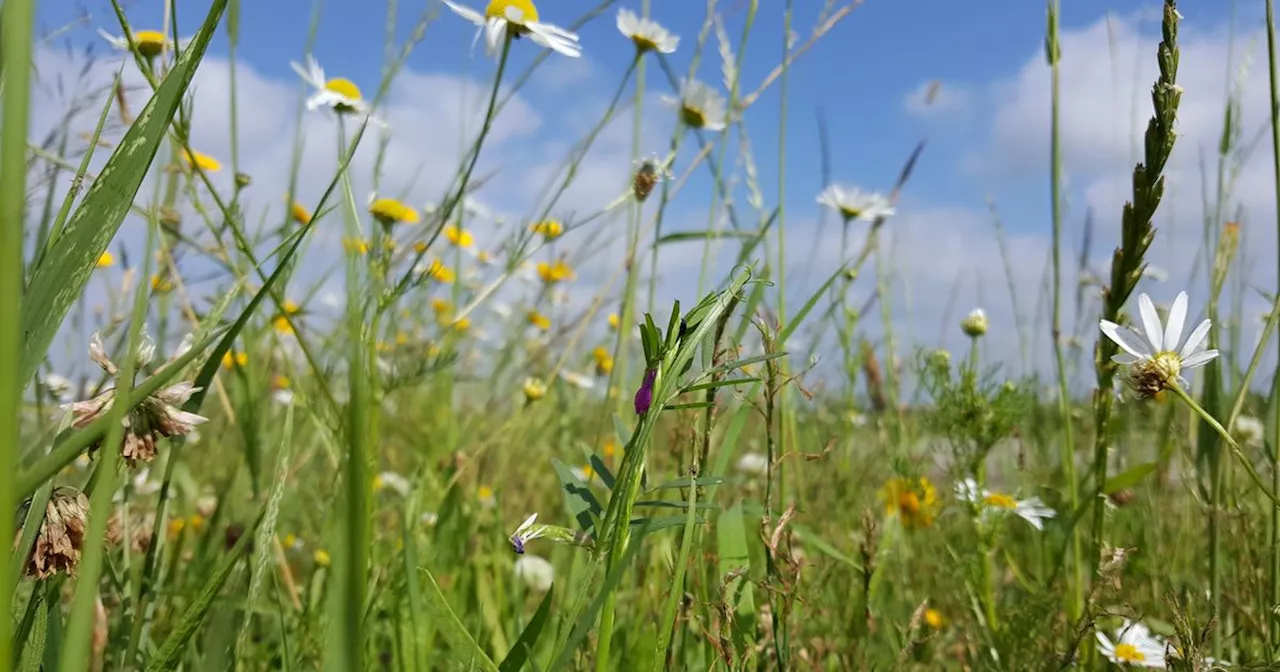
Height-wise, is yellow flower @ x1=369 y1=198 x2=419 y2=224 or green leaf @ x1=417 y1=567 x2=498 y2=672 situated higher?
yellow flower @ x1=369 y1=198 x2=419 y2=224

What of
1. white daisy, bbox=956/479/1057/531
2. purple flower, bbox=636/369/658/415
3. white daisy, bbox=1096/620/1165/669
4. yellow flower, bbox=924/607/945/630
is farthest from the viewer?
yellow flower, bbox=924/607/945/630

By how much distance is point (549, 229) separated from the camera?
1347mm

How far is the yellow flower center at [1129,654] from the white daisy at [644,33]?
100 centimetres

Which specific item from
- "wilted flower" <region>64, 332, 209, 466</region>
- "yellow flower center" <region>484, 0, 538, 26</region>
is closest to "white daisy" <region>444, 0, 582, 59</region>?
"yellow flower center" <region>484, 0, 538, 26</region>

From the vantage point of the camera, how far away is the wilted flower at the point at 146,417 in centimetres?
52

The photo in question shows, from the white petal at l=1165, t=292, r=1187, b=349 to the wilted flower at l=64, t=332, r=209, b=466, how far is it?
2.28ft

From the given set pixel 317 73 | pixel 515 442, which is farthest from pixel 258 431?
pixel 515 442

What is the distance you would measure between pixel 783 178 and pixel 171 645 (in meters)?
0.85

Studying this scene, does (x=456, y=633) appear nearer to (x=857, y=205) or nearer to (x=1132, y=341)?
(x=1132, y=341)

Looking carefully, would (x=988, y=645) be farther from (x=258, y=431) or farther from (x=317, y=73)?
(x=317, y=73)

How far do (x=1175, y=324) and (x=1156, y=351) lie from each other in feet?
0.08

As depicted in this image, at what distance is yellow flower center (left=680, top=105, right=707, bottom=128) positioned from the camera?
4.61ft

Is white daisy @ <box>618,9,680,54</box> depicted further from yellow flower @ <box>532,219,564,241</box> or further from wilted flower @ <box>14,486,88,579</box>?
wilted flower @ <box>14,486,88,579</box>

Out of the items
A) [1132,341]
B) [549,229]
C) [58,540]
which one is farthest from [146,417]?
[549,229]
